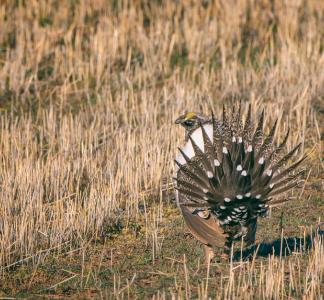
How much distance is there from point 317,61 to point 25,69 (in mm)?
3657


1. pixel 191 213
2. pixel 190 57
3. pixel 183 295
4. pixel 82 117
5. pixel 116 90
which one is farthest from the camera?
pixel 190 57

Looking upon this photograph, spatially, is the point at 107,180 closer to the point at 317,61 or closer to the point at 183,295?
the point at 183,295

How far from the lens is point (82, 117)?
9.19m

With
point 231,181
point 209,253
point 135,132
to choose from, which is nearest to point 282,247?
point 209,253

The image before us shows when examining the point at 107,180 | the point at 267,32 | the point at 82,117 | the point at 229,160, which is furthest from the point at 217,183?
the point at 267,32

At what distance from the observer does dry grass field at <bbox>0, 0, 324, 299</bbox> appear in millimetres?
5535

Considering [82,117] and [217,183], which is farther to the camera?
[82,117]

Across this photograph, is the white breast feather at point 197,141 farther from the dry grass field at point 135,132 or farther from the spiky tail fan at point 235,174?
the dry grass field at point 135,132

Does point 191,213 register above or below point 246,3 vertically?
below

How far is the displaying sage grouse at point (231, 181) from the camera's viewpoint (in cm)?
531

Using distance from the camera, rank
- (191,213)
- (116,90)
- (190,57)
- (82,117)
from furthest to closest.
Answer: (190,57), (116,90), (82,117), (191,213)

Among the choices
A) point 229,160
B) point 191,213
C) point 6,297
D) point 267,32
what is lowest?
point 6,297

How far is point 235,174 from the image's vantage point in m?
5.29

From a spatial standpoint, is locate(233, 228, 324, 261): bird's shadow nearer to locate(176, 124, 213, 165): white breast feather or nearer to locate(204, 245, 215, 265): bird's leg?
locate(204, 245, 215, 265): bird's leg
